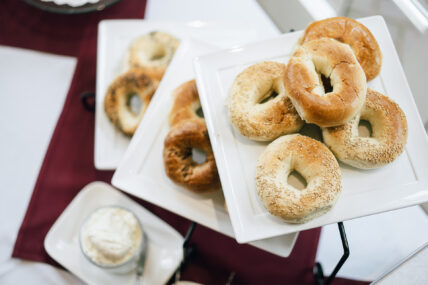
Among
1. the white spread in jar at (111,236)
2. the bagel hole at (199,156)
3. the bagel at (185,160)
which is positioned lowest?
the white spread in jar at (111,236)

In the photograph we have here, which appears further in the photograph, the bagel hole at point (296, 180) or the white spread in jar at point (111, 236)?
the white spread in jar at point (111, 236)

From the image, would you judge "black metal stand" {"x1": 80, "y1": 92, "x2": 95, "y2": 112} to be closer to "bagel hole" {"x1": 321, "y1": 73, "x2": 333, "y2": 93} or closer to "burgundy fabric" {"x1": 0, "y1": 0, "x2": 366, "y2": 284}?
"burgundy fabric" {"x1": 0, "y1": 0, "x2": 366, "y2": 284}

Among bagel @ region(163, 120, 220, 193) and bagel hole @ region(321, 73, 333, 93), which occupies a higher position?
bagel hole @ region(321, 73, 333, 93)

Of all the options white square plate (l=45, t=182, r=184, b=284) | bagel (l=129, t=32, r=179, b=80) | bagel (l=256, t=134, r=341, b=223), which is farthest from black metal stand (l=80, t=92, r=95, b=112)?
bagel (l=256, t=134, r=341, b=223)

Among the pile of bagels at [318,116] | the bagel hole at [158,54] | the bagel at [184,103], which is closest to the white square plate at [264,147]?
the pile of bagels at [318,116]

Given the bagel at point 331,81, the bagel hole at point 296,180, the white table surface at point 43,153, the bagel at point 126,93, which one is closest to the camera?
the bagel at point 331,81

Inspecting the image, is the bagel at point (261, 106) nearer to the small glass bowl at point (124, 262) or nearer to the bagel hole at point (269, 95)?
the bagel hole at point (269, 95)

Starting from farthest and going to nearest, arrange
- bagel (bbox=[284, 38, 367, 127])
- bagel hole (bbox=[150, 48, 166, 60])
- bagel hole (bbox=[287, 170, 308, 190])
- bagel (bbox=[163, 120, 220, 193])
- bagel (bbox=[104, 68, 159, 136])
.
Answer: bagel hole (bbox=[150, 48, 166, 60]), bagel (bbox=[104, 68, 159, 136]), bagel (bbox=[163, 120, 220, 193]), bagel hole (bbox=[287, 170, 308, 190]), bagel (bbox=[284, 38, 367, 127])
